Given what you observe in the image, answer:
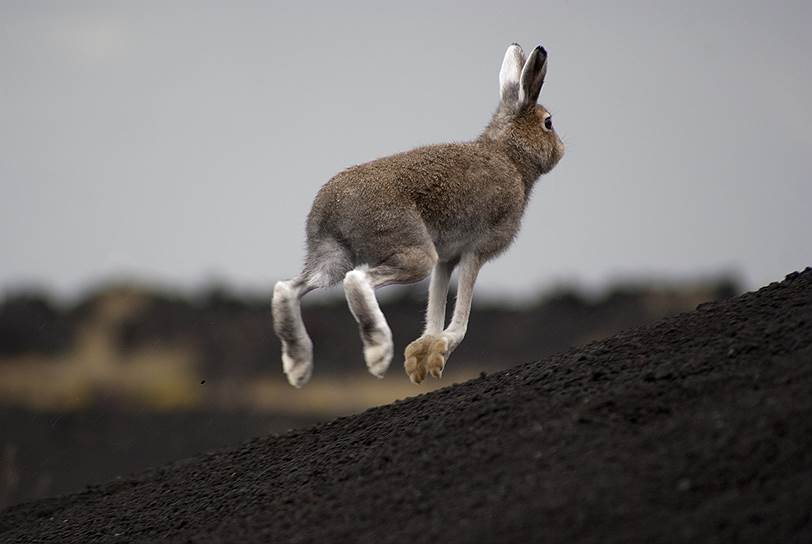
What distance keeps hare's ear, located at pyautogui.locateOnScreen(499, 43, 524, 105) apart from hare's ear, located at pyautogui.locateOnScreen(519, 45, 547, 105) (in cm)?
15

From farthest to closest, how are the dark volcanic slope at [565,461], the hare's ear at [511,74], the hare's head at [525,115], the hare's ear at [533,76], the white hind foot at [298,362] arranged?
the hare's ear at [511,74] < the hare's head at [525,115] < the hare's ear at [533,76] < the white hind foot at [298,362] < the dark volcanic slope at [565,461]

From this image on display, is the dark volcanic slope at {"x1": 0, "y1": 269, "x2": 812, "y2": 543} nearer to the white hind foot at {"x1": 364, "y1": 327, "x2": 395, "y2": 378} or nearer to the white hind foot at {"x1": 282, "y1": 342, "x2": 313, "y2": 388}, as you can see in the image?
the white hind foot at {"x1": 364, "y1": 327, "x2": 395, "y2": 378}

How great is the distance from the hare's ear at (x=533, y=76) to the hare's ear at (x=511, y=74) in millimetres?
147

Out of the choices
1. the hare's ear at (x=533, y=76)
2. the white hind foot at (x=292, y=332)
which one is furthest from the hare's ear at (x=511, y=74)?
the white hind foot at (x=292, y=332)

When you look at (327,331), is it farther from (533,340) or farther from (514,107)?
(514,107)

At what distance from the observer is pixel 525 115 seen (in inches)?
412

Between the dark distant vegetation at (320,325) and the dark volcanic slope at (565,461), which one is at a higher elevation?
the dark distant vegetation at (320,325)

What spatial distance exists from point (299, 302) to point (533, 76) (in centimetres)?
294

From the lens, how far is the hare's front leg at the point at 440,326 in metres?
8.95

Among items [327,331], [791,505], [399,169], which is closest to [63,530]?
[399,169]

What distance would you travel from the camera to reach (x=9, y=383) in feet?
70.2

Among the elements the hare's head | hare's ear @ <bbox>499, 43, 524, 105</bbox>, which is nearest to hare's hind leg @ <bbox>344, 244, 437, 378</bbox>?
the hare's head

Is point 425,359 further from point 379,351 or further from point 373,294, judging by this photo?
point 373,294

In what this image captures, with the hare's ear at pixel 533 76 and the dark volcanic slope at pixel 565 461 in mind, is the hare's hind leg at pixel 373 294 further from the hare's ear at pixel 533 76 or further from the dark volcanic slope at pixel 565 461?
the hare's ear at pixel 533 76
